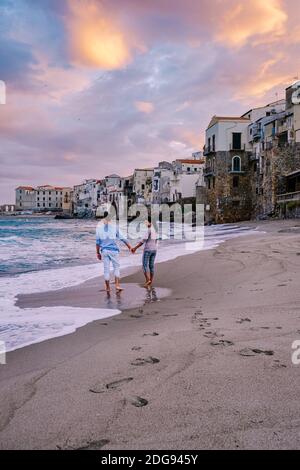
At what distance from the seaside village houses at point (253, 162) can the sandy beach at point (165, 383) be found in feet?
115

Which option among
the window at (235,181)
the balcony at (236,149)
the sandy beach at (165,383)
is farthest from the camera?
the balcony at (236,149)

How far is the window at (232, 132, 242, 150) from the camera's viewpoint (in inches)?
2119

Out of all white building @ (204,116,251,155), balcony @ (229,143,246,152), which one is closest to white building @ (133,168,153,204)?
white building @ (204,116,251,155)

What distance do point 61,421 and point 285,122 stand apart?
49.0 m

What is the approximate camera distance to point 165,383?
130 inches

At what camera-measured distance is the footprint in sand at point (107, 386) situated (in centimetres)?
324

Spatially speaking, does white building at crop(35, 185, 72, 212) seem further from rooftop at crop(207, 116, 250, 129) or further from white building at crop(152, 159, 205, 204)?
rooftop at crop(207, 116, 250, 129)

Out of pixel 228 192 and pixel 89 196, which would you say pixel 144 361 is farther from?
pixel 89 196

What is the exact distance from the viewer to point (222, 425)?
2.59m

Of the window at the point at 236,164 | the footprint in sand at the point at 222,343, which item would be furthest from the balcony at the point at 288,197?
the footprint in sand at the point at 222,343

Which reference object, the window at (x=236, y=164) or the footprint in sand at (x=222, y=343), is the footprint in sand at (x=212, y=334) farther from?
the window at (x=236, y=164)

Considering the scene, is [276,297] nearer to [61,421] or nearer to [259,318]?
[259,318]

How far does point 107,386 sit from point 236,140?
5450 centimetres

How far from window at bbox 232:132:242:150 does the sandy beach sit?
50091mm
